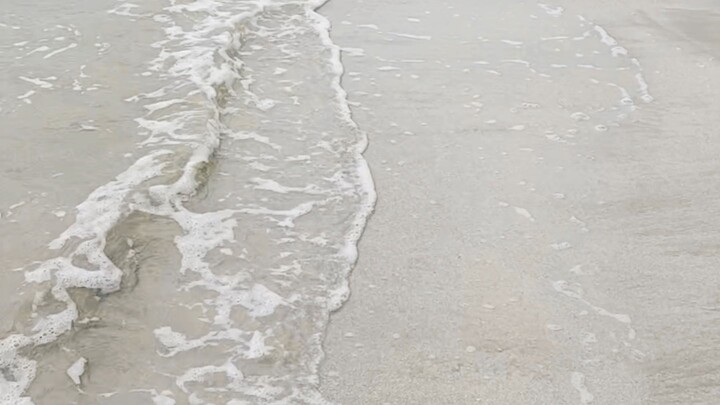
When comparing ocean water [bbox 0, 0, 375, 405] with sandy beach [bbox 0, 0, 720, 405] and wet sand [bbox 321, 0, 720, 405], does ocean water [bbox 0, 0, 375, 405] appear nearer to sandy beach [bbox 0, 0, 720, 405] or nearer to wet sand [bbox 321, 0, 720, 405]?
sandy beach [bbox 0, 0, 720, 405]

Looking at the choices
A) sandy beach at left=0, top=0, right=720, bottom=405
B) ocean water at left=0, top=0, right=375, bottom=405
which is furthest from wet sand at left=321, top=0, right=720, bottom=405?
ocean water at left=0, top=0, right=375, bottom=405

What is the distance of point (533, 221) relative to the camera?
3945 millimetres

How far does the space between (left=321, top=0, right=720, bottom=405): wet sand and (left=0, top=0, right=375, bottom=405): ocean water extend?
0.70ft

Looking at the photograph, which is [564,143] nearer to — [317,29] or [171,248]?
[171,248]

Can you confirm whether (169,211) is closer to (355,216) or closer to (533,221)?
(355,216)

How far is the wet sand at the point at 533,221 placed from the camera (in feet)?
9.78

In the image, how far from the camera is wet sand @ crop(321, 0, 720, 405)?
117 inches

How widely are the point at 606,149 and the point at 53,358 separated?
311 cm

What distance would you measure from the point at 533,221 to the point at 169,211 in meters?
1.74

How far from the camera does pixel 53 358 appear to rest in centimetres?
300

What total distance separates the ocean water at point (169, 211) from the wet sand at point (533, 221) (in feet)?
0.70

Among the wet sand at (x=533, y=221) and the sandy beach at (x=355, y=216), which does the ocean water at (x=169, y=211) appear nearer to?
the sandy beach at (x=355, y=216)

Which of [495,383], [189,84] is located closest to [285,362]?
[495,383]

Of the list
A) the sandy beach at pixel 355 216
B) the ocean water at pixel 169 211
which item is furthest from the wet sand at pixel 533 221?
the ocean water at pixel 169 211
